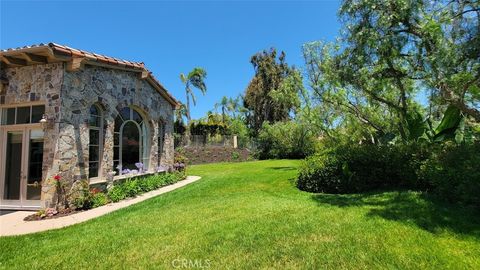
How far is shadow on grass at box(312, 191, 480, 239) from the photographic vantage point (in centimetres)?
544

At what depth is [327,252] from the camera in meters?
4.66

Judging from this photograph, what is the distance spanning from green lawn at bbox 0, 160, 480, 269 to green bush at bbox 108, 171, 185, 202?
2.33 meters

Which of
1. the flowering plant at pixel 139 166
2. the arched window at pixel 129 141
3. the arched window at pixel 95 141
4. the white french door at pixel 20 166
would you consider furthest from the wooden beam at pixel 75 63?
the flowering plant at pixel 139 166

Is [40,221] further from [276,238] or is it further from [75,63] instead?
[276,238]

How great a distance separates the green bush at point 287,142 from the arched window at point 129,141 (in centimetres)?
1753

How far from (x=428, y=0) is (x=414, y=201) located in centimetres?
498

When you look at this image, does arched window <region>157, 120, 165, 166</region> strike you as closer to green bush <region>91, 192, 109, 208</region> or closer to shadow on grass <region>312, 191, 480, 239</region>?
green bush <region>91, 192, 109, 208</region>

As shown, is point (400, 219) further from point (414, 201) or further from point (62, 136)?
point (62, 136)

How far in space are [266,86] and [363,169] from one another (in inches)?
1152

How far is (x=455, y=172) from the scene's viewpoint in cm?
641

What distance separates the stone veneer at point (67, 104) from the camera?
8.49 m

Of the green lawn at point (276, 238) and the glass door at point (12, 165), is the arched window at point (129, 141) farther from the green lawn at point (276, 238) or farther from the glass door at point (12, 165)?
the green lawn at point (276, 238)

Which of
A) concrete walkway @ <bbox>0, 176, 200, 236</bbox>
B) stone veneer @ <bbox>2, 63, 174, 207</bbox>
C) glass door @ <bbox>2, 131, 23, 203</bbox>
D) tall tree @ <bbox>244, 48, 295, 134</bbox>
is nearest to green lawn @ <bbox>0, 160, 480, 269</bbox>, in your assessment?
concrete walkway @ <bbox>0, 176, 200, 236</bbox>

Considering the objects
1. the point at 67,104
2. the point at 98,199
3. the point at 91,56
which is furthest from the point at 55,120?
the point at 98,199
